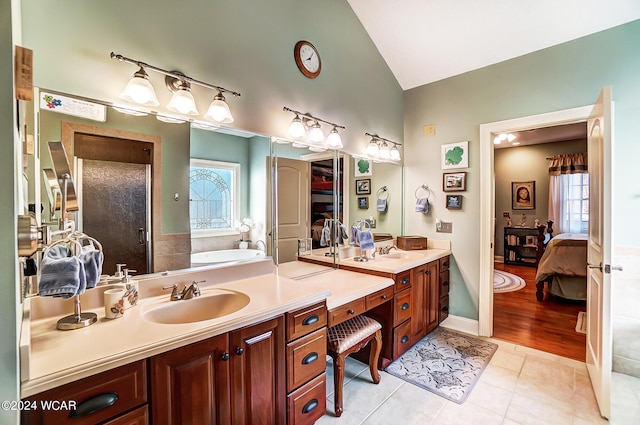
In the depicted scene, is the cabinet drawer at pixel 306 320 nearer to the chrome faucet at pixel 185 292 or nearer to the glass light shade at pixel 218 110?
the chrome faucet at pixel 185 292

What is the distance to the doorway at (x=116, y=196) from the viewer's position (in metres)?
1.38

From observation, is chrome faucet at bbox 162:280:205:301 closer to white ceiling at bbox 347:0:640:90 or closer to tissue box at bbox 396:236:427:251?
tissue box at bbox 396:236:427:251

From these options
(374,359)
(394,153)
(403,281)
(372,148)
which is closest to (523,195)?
(394,153)

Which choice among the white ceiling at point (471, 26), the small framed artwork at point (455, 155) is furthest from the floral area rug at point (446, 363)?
the white ceiling at point (471, 26)

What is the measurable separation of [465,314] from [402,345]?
1084mm

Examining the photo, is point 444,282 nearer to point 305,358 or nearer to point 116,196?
point 305,358

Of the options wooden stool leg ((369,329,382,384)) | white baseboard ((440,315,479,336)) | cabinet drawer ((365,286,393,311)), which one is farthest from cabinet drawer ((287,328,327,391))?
white baseboard ((440,315,479,336))

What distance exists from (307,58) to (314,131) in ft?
1.92

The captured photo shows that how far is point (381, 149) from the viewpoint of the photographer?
123 inches

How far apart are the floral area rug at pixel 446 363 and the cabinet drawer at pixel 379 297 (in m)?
0.63

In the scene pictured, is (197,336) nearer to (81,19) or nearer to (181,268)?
(181,268)

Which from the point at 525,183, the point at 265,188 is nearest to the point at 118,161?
the point at 265,188

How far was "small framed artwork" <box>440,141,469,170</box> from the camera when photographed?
10.2 feet

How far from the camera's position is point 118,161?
4.82 feet
